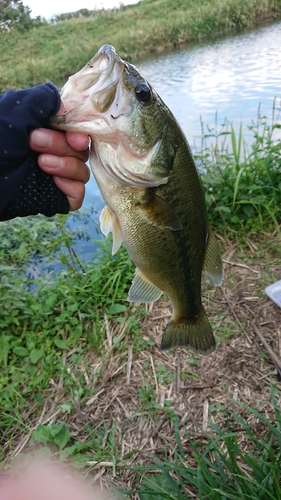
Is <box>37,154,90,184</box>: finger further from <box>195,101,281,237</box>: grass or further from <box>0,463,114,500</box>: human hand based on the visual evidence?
<box>195,101,281,237</box>: grass

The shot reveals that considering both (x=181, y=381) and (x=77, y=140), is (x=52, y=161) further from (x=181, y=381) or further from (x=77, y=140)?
(x=181, y=381)

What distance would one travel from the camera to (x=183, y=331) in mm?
2029

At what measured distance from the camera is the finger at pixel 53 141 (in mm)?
1477

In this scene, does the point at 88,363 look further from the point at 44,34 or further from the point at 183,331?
the point at 44,34

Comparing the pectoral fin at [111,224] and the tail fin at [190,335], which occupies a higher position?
the pectoral fin at [111,224]

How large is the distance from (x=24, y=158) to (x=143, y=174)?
51cm

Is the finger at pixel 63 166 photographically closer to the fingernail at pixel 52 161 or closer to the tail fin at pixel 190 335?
the fingernail at pixel 52 161

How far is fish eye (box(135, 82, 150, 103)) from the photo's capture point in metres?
1.45

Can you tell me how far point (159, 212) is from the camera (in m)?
1.59

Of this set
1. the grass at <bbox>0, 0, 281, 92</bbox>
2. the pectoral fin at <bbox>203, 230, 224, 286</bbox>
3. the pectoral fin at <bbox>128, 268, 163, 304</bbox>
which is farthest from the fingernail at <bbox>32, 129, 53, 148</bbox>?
the grass at <bbox>0, 0, 281, 92</bbox>

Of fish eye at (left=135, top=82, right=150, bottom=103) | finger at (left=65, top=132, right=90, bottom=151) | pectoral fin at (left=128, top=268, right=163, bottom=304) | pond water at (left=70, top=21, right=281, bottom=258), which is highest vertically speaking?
fish eye at (left=135, top=82, right=150, bottom=103)

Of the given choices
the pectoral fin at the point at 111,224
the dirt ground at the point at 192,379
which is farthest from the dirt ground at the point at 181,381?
the pectoral fin at the point at 111,224

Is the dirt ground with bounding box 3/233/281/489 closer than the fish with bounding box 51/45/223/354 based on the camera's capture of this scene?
No

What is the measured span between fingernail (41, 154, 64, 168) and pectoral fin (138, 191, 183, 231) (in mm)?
383
